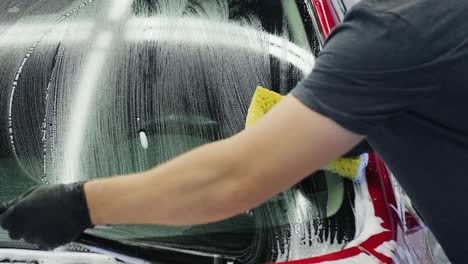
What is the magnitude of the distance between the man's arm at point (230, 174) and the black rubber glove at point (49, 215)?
0.9 inches

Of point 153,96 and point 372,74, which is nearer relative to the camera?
point 372,74

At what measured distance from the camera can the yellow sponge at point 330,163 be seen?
1350 millimetres

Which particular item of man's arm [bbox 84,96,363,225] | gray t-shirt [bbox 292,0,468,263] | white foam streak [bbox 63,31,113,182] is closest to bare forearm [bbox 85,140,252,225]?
man's arm [bbox 84,96,363,225]

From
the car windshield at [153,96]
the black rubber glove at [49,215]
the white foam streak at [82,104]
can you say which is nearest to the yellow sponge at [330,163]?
the car windshield at [153,96]

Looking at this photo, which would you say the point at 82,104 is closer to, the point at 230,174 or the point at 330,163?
the point at 330,163

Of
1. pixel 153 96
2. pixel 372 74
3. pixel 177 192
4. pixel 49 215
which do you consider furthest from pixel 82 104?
pixel 372 74

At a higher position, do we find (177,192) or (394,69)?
(394,69)

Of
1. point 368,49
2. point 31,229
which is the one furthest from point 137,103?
point 368,49

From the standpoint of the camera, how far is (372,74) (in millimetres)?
814

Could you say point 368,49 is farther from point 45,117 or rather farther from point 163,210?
point 45,117

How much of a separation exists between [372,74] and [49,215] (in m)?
0.55

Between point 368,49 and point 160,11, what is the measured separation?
1.04 m

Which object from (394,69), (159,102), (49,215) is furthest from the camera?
(159,102)

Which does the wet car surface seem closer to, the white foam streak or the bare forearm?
the white foam streak
